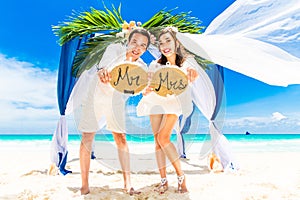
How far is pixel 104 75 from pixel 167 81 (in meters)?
0.55

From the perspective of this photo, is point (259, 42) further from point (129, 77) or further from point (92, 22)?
point (92, 22)

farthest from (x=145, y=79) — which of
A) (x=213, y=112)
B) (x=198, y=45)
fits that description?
(x=213, y=112)

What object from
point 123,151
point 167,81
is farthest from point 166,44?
point 123,151

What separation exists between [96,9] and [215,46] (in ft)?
4.10

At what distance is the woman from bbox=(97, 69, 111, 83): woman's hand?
343 millimetres

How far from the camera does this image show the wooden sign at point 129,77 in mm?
2668

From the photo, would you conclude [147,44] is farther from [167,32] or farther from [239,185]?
[239,185]

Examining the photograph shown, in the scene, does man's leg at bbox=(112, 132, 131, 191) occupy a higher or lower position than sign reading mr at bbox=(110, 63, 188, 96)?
lower

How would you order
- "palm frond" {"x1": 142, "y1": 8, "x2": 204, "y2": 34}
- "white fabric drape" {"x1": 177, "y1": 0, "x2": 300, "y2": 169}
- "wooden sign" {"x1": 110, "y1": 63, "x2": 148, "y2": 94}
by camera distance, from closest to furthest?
"wooden sign" {"x1": 110, "y1": 63, "x2": 148, "y2": 94}
"white fabric drape" {"x1": 177, "y1": 0, "x2": 300, "y2": 169}
"palm frond" {"x1": 142, "y1": 8, "x2": 204, "y2": 34}

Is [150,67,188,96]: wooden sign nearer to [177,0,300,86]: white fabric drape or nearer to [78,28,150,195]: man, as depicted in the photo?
[78,28,150,195]: man

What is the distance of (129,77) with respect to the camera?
105 inches

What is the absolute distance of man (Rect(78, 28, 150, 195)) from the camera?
2812 mm

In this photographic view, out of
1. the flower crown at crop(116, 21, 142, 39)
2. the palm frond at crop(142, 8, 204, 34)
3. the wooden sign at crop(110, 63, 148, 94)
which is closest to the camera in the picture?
the wooden sign at crop(110, 63, 148, 94)

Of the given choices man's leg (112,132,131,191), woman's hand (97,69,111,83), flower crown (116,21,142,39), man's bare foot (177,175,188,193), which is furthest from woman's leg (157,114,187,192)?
flower crown (116,21,142,39)
